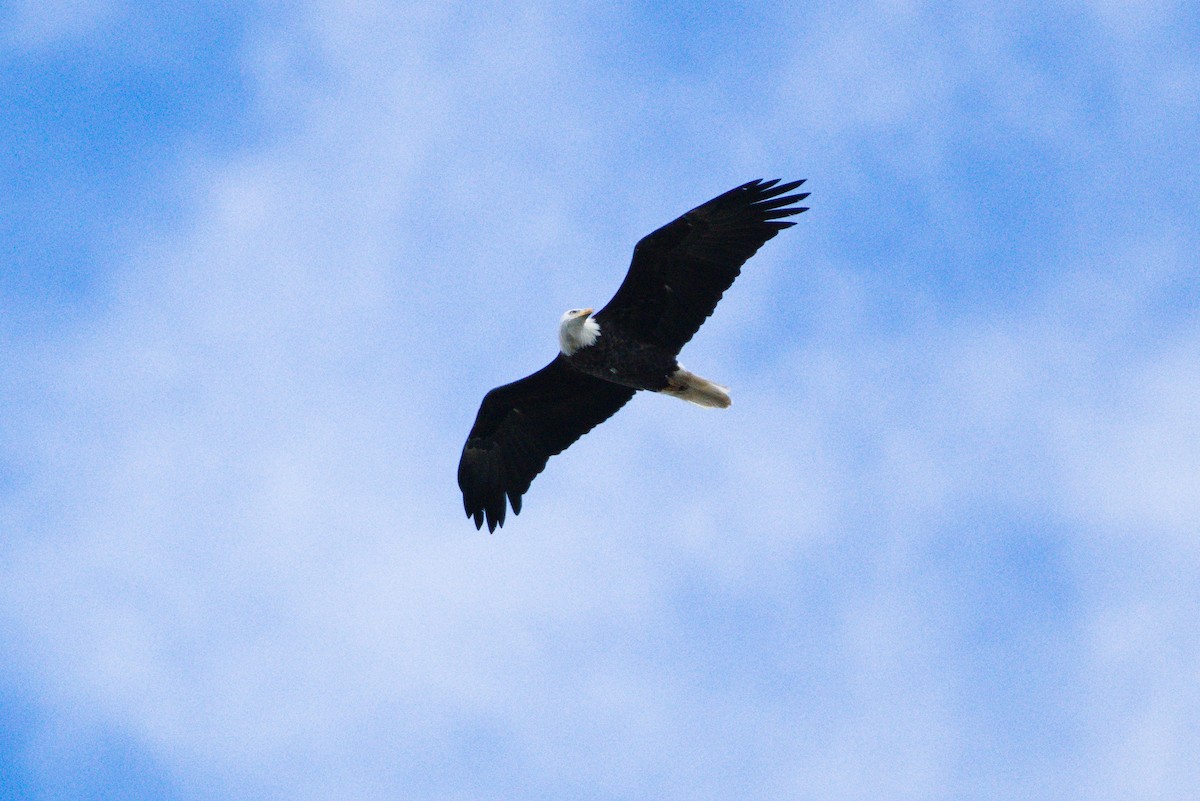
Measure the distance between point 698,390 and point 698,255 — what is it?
1520 millimetres

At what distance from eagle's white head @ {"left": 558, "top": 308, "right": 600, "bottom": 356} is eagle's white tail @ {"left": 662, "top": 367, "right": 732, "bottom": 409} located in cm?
89

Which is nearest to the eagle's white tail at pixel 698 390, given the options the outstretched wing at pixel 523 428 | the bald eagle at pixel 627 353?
the bald eagle at pixel 627 353

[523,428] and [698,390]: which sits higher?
[523,428]

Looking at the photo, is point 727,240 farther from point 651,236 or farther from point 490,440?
point 490,440

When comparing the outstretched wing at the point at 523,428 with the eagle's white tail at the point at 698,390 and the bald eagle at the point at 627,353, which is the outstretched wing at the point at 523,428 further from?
the eagle's white tail at the point at 698,390

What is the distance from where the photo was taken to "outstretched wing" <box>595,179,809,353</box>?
49.7 feet

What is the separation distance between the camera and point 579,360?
15922 mm

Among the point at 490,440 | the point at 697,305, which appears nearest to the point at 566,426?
the point at 490,440

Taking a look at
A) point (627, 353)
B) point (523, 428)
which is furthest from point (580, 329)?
point (523, 428)

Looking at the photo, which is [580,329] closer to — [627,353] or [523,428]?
[627,353]

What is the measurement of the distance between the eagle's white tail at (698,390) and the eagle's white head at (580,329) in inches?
35.0

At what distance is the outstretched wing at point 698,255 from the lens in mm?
15141

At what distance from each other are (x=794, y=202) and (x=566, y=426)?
3466 millimetres

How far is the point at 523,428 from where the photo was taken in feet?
55.6
